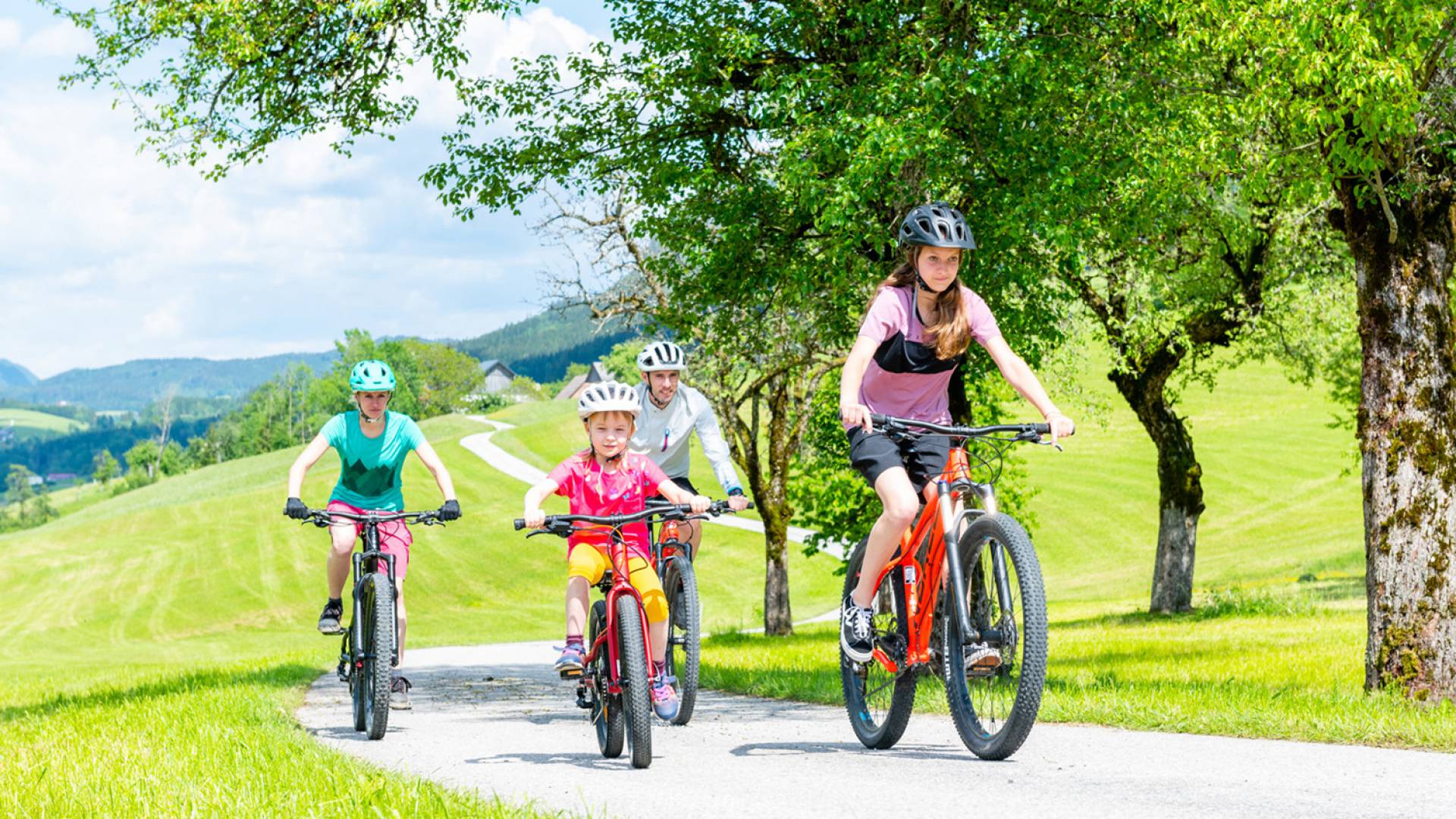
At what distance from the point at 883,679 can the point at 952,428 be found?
5.33 feet

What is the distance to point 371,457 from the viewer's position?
29.9 feet

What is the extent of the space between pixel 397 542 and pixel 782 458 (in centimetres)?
1701

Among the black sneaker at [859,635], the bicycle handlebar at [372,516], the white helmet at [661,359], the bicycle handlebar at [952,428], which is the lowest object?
the black sneaker at [859,635]

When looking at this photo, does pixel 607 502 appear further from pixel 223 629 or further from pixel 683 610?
pixel 223 629

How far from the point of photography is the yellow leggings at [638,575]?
23.1 feet

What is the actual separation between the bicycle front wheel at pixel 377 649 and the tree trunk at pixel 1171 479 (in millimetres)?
18194

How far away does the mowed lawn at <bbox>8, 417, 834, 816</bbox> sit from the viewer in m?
5.71

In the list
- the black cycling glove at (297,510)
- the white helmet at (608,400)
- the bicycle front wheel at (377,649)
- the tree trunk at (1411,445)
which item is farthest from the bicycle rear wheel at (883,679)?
the tree trunk at (1411,445)

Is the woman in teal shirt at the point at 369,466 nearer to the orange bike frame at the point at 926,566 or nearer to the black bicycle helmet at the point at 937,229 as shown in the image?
the orange bike frame at the point at 926,566

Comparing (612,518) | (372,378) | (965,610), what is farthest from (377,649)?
(965,610)

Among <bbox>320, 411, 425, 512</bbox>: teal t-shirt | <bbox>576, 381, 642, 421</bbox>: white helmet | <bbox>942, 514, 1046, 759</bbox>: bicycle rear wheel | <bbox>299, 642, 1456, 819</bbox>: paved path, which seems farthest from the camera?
<bbox>320, 411, 425, 512</bbox>: teal t-shirt

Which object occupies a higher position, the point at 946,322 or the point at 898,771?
the point at 946,322

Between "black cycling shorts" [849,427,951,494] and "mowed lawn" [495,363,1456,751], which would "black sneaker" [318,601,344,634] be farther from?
"black cycling shorts" [849,427,951,494]

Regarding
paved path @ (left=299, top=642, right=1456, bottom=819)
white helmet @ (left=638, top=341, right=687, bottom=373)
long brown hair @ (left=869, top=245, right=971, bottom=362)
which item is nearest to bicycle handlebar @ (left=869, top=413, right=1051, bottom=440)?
long brown hair @ (left=869, top=245, right=971, bottom=362)
